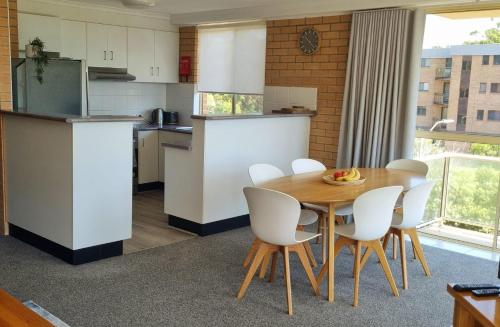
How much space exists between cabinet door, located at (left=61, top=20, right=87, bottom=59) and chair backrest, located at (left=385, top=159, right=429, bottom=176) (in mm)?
3976

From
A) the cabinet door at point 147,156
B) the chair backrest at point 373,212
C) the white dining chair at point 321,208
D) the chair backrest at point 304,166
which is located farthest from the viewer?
the cabinet door at point 147,156

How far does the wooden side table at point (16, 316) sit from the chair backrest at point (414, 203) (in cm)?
279

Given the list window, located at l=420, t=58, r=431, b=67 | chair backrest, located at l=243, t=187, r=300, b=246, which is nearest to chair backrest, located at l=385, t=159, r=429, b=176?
window, located at l=420, t=58, r=431, b=67

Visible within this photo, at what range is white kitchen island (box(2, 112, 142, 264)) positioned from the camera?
13.5 feet

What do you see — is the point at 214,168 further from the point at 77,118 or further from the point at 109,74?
the point at 109,74

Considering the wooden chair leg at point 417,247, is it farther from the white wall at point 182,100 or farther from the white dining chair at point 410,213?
the white wall at point 182,100

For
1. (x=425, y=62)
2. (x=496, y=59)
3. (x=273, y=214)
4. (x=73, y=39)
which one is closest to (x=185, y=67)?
(x=73, y=39)

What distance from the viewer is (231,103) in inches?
290

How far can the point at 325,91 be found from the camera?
599 centimetres

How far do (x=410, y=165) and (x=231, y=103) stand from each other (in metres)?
3.09

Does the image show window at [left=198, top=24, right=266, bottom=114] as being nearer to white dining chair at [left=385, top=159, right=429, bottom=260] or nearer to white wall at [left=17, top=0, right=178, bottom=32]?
white wall at [left=17, top=0, right=178, bottom=32]

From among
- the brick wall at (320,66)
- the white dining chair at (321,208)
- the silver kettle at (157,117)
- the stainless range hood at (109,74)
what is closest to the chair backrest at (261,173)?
the white dining chair at (321,208)

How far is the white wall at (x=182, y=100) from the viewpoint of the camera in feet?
24.8

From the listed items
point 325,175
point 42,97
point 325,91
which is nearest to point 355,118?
point 325,91
